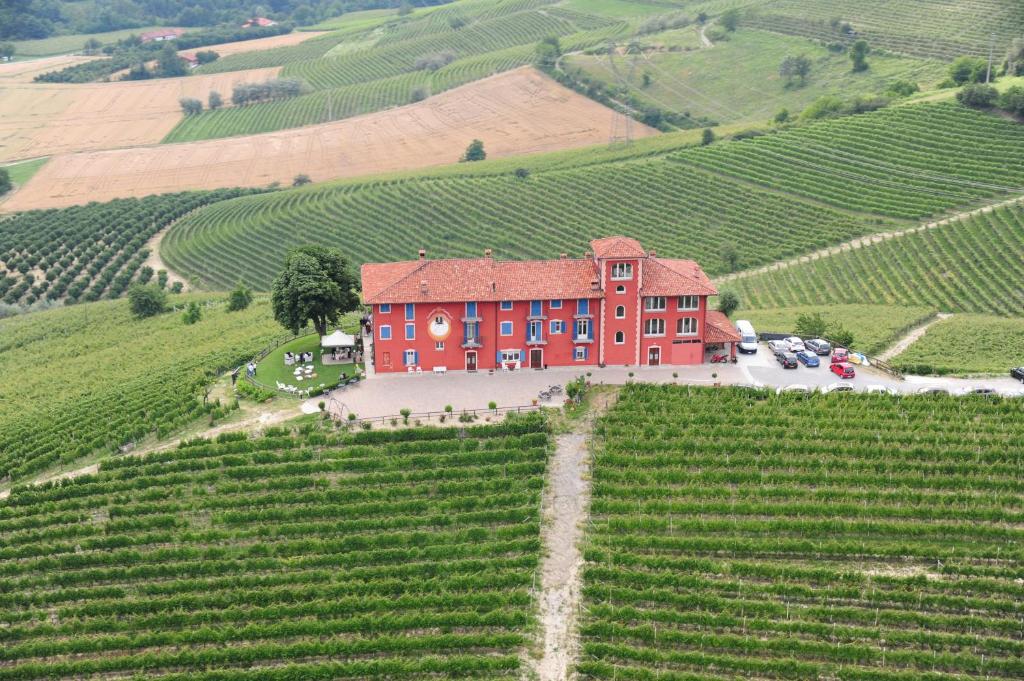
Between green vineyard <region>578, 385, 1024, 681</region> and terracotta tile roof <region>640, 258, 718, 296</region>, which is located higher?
terracotta tile roof <region>640, 258, 718, 296</region>

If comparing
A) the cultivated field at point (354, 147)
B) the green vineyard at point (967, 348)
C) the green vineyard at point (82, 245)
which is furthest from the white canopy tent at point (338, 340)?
the cultivated field at point (354, 147)

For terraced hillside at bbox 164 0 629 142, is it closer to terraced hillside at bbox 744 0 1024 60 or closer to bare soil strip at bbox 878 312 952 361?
terraced hillside at bbox 744 0 1024 60

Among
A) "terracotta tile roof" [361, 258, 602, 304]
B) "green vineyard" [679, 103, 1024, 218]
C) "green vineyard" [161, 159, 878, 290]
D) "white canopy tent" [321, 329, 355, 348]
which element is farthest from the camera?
"green vineyard" [161, 159, 878, 290]

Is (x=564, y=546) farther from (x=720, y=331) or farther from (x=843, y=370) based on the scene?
(x=843, y=370)

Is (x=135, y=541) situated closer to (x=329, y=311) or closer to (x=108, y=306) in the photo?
(x=329, y=311)

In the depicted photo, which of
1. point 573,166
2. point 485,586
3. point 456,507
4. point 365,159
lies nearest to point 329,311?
point 456,507

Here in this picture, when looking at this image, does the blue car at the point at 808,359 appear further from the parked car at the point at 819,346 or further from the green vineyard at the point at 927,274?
the green vineyard at the point at 927,274

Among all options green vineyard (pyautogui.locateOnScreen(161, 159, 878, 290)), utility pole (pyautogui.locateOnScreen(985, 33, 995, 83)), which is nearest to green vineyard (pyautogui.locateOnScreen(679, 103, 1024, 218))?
green vineyard (pyautogui.locateOnScreen(161, 159, 878, 290))
